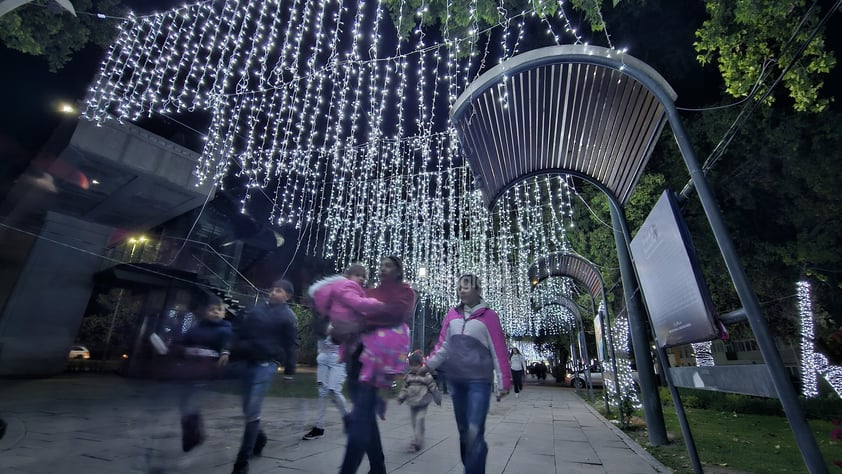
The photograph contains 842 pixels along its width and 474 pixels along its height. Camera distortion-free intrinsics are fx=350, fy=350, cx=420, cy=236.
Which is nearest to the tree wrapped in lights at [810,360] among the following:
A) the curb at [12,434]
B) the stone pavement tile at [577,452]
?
the stone pavement tile at [577,452]

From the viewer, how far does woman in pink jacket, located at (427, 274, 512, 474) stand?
2.63 metres

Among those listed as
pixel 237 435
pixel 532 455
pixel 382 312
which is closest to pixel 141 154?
pixel 237 435

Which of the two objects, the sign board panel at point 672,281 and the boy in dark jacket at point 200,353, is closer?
the sign board panel at point 672,281

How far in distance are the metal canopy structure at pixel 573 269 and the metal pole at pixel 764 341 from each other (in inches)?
242

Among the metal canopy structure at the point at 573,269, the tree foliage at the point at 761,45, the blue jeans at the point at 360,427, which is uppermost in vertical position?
the tree foliage at the point at 761,45

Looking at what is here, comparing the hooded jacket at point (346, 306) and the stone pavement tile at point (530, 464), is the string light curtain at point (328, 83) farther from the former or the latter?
the stone pavement tile at point (530, 464)

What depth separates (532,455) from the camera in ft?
13.7

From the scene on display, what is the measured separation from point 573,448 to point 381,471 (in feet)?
10.8

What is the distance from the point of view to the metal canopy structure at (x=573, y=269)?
29.1 feet

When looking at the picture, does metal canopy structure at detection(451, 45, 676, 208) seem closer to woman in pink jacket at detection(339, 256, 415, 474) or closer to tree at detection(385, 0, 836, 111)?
tree at detection(385, 0, 836, 111)

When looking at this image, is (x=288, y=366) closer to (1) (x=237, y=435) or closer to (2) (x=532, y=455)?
(1) (x=237, y=435)

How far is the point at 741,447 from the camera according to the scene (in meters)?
5.41

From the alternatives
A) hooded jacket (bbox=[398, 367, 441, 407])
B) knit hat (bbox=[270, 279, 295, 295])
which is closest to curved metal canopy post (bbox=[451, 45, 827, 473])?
knit hat (bbox=[270, 279, 295, 295])

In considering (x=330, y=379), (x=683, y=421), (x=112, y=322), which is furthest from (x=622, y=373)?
(x=112, y=322)
